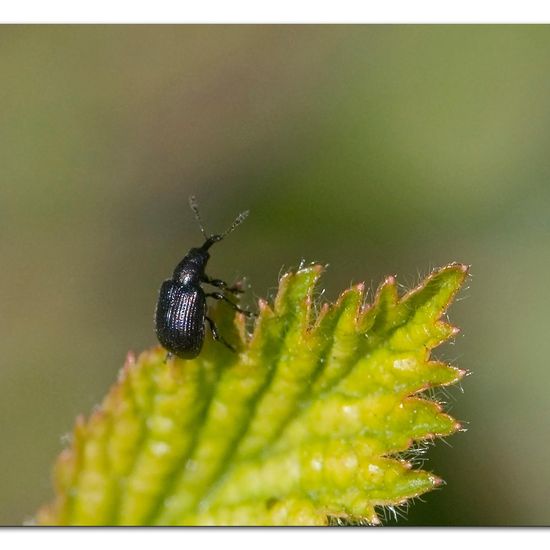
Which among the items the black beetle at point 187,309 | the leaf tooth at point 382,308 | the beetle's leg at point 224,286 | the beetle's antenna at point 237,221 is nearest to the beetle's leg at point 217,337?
the black beetle at point 187,309

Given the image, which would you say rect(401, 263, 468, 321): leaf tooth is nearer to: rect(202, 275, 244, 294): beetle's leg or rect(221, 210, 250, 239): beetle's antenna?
rect(202, 275, 244, 294): beetle's leg

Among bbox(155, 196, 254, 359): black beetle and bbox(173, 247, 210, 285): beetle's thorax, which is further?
bbox(173, 247, 210, 285): beetle's thorax

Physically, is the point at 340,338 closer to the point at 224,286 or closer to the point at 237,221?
the point at 224,286
